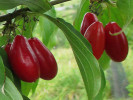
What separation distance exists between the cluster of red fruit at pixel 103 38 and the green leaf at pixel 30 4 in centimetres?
16

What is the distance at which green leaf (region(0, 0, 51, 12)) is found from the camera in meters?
0.60

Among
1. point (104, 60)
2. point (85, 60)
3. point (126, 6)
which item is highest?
point (126, 6)

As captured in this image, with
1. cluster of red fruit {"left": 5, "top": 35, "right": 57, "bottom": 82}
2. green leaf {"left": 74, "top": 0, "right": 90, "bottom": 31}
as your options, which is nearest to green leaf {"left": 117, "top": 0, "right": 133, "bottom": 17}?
cluster of red fruit {"left": 5, "top": 35, "right": 57, "bottom": 82}

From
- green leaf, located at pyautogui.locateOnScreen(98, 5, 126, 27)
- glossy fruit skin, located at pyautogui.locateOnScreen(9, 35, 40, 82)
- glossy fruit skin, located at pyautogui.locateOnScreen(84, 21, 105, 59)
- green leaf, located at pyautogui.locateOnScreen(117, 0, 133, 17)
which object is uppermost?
green leaf, located at pyautogui.locateOnScreen(117, 0, 133, 17)

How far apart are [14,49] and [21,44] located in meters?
0.02

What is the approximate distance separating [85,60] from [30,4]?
176 millimetres

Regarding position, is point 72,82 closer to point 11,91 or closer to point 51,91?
point 51,91

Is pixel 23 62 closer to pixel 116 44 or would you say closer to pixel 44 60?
pixel 44 60

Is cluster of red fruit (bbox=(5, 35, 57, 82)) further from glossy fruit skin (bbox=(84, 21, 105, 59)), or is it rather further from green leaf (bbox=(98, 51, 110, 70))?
green leaf (bbox=(98, 51, 110, 70))

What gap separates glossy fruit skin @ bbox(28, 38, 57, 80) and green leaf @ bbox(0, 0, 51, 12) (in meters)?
0.11

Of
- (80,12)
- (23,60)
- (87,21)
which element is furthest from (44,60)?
(80,12)

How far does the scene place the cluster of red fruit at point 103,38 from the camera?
0.74 meters

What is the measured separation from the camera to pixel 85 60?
63 centimetres

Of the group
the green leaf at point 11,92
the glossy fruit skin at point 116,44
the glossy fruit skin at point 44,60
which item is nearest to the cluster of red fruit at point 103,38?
the glossy fruit skin at point 116,44
